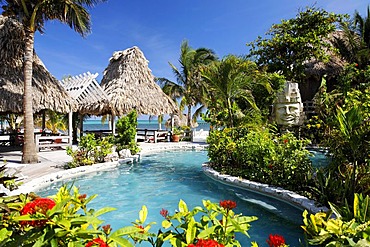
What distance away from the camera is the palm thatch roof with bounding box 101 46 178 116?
13.9 metres

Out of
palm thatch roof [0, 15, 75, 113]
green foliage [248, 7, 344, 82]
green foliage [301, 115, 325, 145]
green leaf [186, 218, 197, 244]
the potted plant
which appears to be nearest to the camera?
green leaf [186, 218, 197, 244]

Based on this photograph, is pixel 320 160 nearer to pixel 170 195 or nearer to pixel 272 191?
pixel 272 191

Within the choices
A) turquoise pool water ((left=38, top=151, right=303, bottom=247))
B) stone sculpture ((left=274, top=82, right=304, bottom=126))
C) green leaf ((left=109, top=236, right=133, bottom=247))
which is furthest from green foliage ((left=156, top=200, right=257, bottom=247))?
stone sculpture ((left=274, top=82, right=304, bottom=126))

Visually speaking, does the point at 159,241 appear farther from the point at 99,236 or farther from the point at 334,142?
the point at 334,142

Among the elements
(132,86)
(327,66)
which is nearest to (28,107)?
(132,86)

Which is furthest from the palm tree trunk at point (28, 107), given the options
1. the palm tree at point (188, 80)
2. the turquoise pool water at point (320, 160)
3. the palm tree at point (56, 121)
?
the palm tree at point (188, 80)

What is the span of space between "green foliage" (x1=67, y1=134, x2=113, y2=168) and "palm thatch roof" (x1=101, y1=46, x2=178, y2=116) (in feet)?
17.0

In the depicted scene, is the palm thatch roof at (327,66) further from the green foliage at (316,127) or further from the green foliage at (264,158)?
the green foliage at (264,158)

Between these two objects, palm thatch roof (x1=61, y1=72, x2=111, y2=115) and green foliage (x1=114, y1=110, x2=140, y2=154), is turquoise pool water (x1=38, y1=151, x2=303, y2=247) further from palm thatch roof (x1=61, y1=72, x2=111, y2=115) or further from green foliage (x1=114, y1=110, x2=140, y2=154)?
palm thatch roof (x1=61, y1=72, x2=111, y2=115)

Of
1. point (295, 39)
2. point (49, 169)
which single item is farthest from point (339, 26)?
point (49, 169)

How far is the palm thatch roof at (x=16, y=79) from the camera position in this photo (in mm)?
9664

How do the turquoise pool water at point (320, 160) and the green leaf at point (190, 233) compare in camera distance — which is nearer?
the green leaf at point (190, 233)

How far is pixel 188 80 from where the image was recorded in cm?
1966

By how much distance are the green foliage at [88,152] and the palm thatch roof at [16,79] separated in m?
3.46
